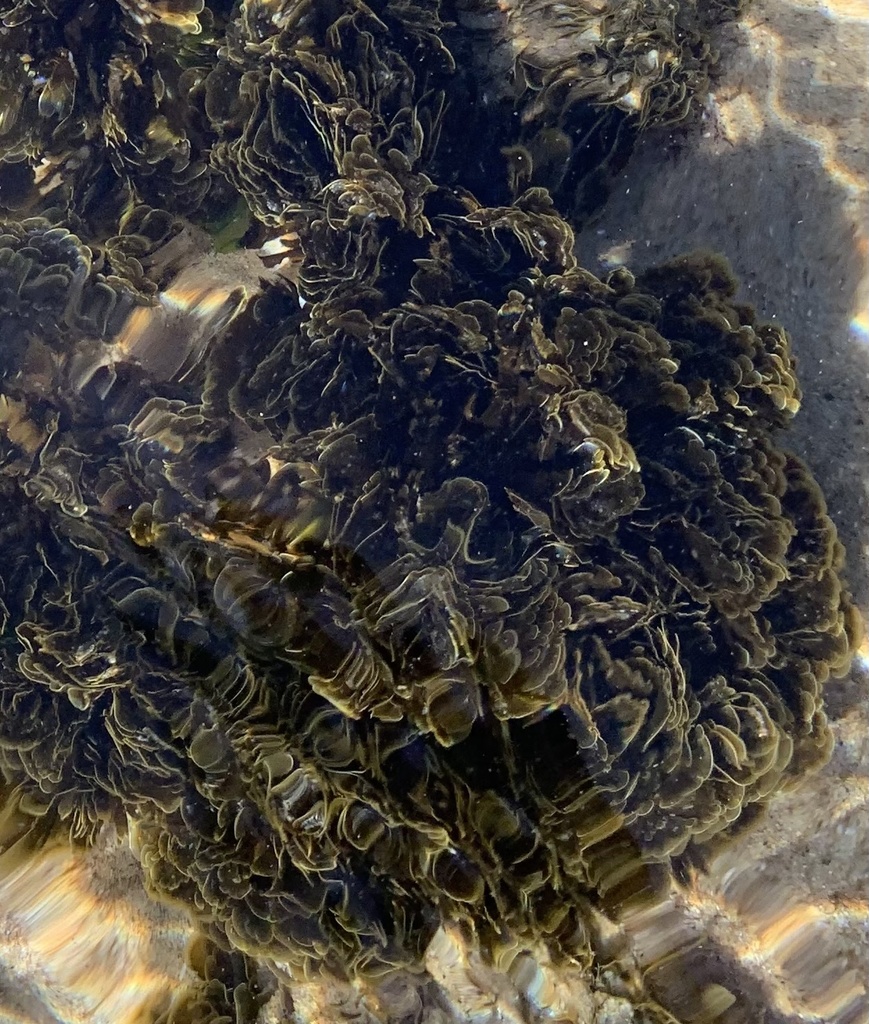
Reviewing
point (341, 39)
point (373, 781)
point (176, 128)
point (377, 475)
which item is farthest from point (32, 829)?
point (341, 39)

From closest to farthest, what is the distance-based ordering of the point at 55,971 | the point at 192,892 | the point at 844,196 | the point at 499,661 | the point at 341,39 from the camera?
the point at 499,661 < the point at 192,892 < the point at 55,971 < the point at 341,39 < the point at 844,196

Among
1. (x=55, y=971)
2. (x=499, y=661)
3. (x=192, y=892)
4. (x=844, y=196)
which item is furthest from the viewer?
(x=844, y=196)

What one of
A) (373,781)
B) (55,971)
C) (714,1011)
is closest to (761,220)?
(373,781)

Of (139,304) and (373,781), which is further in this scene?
(139,304)

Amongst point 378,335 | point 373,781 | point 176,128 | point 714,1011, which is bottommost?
point 714,1011

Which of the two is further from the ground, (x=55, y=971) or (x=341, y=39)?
(x=341, y=39)

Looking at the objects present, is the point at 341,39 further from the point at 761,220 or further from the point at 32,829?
the point at 32,829
